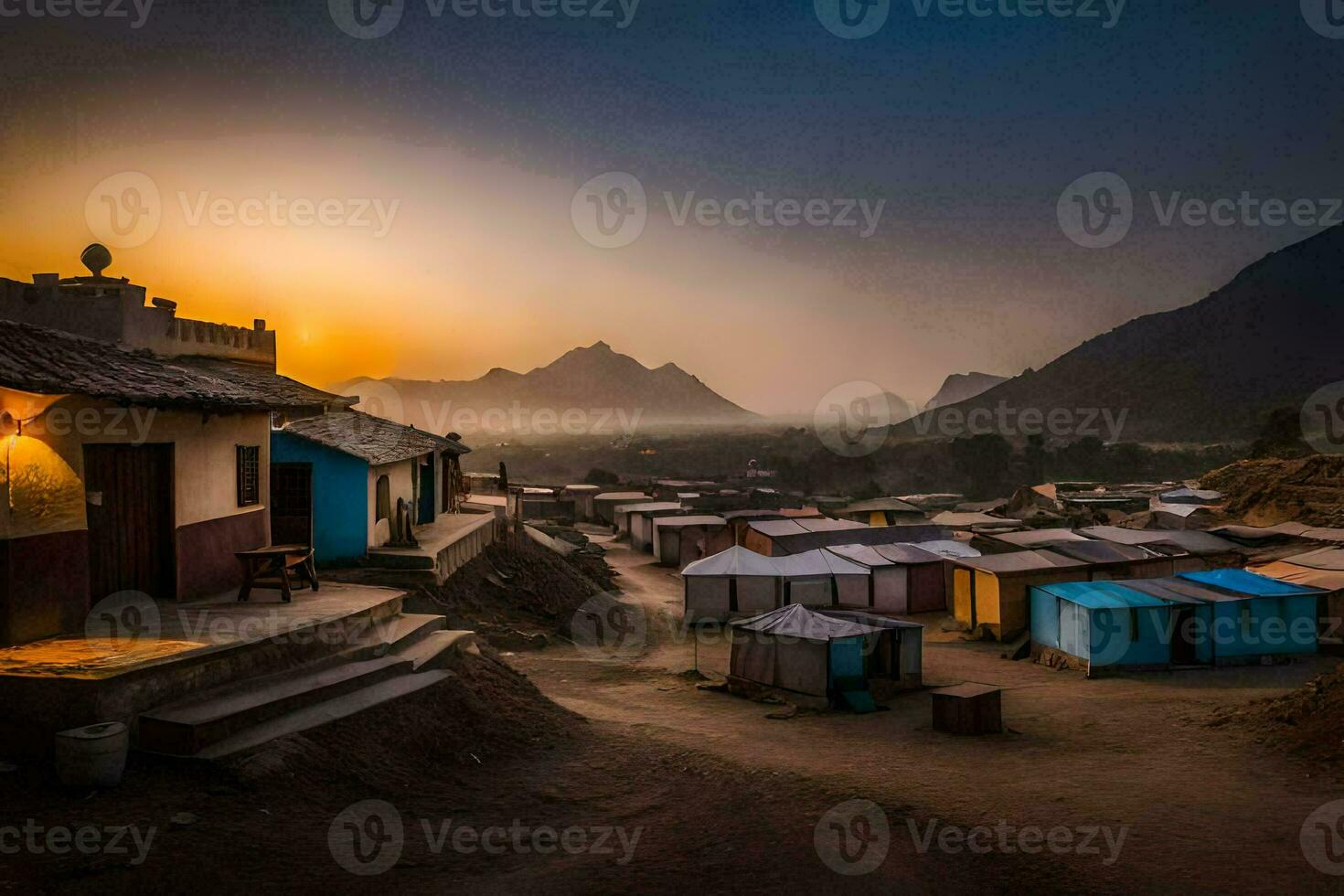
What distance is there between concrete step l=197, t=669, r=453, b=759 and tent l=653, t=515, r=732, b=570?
24.7 m

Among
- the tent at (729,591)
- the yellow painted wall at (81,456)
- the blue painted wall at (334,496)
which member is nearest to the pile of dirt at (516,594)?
the blue painted wall at (334,496)

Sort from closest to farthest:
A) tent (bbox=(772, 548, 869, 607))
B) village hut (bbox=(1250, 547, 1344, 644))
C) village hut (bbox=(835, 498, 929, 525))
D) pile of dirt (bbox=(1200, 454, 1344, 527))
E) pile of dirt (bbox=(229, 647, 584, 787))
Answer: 1. pile of dirt (bbox=(229, 647, 584, 787))
2. village hut (bbox=(1250, 547, 1344, 644))
3. tent (bbox=(772, 548, 869, 607))
4. pile of dirt (bbox=(1200, 454, 1344, 527))
5. village hut (bbox=(835, 498, 929, 525))

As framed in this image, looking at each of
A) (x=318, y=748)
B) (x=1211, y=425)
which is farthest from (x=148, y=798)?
(x=1211, y=425)

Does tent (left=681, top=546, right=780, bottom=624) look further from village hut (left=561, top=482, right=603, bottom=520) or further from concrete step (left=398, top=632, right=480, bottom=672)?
village hut (left=561, top=482, right=603, bottom=520)

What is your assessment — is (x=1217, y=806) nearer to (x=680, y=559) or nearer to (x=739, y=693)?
(x=739, y=693)

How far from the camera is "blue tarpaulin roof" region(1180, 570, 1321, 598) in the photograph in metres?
21.0

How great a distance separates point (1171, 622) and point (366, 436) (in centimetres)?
2037

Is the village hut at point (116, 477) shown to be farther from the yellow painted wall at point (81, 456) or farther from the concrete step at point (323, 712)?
the concrete step at point (323, 712)

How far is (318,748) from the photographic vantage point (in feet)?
29.5

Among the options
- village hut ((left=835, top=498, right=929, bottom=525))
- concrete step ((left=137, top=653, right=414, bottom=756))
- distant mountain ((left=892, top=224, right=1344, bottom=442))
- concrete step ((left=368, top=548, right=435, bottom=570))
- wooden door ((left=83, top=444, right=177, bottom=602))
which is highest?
distant mountain ((left=892, top=224, right=1344, bottom=442))

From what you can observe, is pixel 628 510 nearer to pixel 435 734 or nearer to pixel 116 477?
pixel 116 477

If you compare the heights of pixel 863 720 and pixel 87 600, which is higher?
pixel 87 600

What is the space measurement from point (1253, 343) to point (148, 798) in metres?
119

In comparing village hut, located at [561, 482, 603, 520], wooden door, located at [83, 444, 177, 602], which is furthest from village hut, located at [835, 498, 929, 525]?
wooden door, located at [83, 444, 177, 602]
